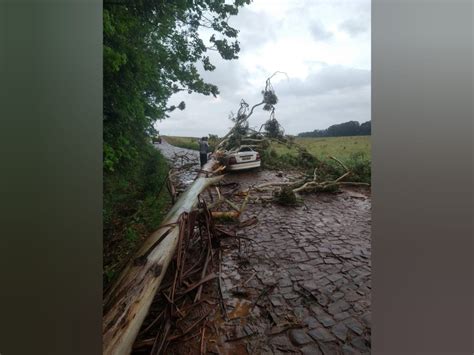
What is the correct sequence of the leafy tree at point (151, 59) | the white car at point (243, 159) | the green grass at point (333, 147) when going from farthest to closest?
the white car at point (243, 159)
the leafy tree at point (151, 59)
the green grass at point (333, 147)

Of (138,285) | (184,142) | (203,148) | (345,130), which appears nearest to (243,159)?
(203,148)

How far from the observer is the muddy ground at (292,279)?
1003mm

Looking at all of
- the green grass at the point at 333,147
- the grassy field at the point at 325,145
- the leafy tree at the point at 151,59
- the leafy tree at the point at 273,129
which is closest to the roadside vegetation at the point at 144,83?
the leafy tree at the point at 151,59

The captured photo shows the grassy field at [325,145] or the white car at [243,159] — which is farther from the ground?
the grassy field at [325,145]

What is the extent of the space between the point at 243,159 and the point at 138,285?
2.69 feet

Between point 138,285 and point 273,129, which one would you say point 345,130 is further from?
point 138,285

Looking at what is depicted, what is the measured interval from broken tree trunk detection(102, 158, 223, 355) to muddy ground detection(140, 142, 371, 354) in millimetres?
178

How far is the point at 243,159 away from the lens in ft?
4.35

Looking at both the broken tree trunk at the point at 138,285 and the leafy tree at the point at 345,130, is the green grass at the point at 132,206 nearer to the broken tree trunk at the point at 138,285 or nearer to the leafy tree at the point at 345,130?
the broken tree trunk at the point at 138,285

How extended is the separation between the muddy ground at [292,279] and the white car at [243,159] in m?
0.05

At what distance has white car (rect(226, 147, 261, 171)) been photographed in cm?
131
